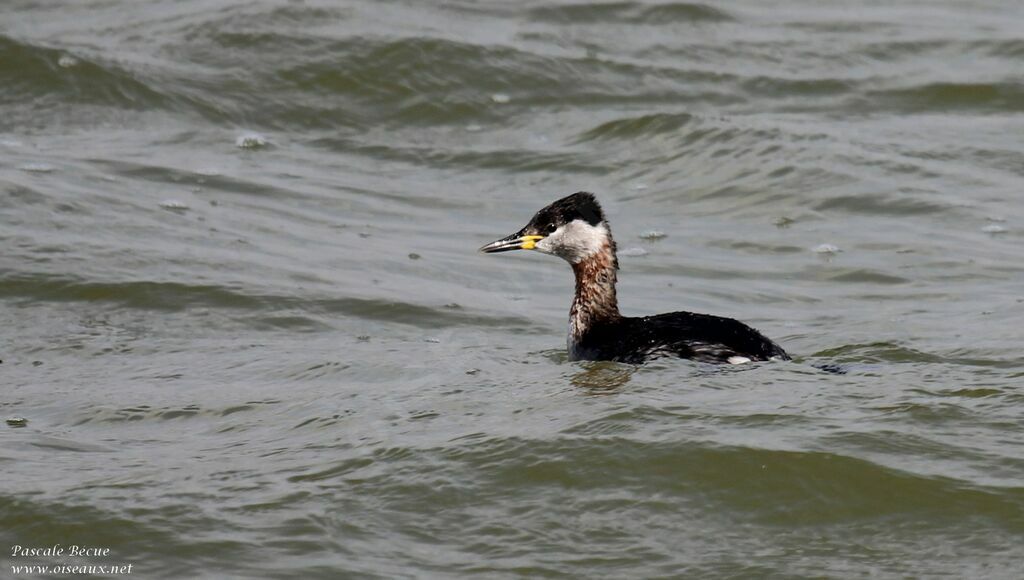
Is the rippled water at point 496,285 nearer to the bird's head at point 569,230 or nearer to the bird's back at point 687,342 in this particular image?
the bird's back at point 687,342

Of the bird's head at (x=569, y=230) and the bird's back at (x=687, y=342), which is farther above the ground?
the bird's head at (x=569, y=230)

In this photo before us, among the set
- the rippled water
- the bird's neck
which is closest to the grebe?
the bird's neck

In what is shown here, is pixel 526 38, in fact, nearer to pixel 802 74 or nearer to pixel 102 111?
pixel 802 74

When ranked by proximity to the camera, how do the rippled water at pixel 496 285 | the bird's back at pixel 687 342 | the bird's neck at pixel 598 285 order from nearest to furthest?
1. the rippled water at pixel 496 285
2. the bird's back at pixel 687 342
3. the bird's neck at pixel 598 285

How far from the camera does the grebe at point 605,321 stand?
27.0 ft

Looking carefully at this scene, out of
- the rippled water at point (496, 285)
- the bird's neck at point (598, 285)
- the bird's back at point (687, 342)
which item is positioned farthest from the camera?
the bird's neck at point (598, 285)

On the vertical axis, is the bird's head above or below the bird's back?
above

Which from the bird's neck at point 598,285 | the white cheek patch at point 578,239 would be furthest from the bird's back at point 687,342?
the white cheek patch at point 578,239

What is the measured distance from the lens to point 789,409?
7418 millimetres

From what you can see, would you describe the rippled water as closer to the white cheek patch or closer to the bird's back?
the bird's back

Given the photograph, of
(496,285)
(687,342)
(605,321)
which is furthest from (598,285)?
(496,285)

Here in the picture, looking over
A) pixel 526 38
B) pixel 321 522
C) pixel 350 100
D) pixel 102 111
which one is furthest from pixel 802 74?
pixel 321 522

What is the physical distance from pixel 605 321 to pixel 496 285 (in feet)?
6.16

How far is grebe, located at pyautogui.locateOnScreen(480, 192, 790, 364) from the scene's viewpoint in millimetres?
8242
